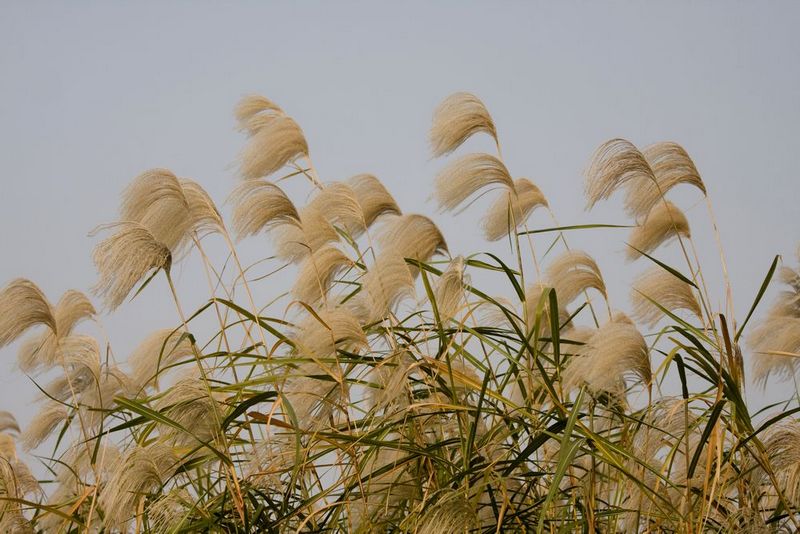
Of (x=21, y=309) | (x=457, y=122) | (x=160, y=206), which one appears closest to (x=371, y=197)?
(x=457, y=122)

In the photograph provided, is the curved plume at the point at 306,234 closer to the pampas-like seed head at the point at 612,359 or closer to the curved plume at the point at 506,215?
the curved plume at the point at 506,215

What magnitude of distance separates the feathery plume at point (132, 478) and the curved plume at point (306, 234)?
2.38ft

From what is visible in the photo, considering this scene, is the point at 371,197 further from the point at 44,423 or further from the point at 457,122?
the point at 44,423

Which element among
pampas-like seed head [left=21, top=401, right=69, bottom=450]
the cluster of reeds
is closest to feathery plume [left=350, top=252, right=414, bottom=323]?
the cluster of reeds

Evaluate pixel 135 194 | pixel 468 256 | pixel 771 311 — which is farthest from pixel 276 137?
pixel 771 311

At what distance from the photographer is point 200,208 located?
2537mm

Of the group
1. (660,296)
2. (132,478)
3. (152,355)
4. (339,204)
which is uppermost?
(339,204)

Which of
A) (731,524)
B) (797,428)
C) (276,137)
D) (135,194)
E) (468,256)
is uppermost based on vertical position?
(276,137)

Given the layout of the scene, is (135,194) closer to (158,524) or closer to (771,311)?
(158,524)

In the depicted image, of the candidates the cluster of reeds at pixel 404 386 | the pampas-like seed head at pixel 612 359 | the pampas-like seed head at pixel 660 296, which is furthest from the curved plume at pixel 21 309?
the pampas-like seed head at pixel 660 296

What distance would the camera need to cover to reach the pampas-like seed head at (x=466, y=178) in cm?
262

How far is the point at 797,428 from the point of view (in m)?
2.45

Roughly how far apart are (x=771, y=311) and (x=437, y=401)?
5.79 ft

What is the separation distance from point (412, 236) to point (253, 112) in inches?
30.0
